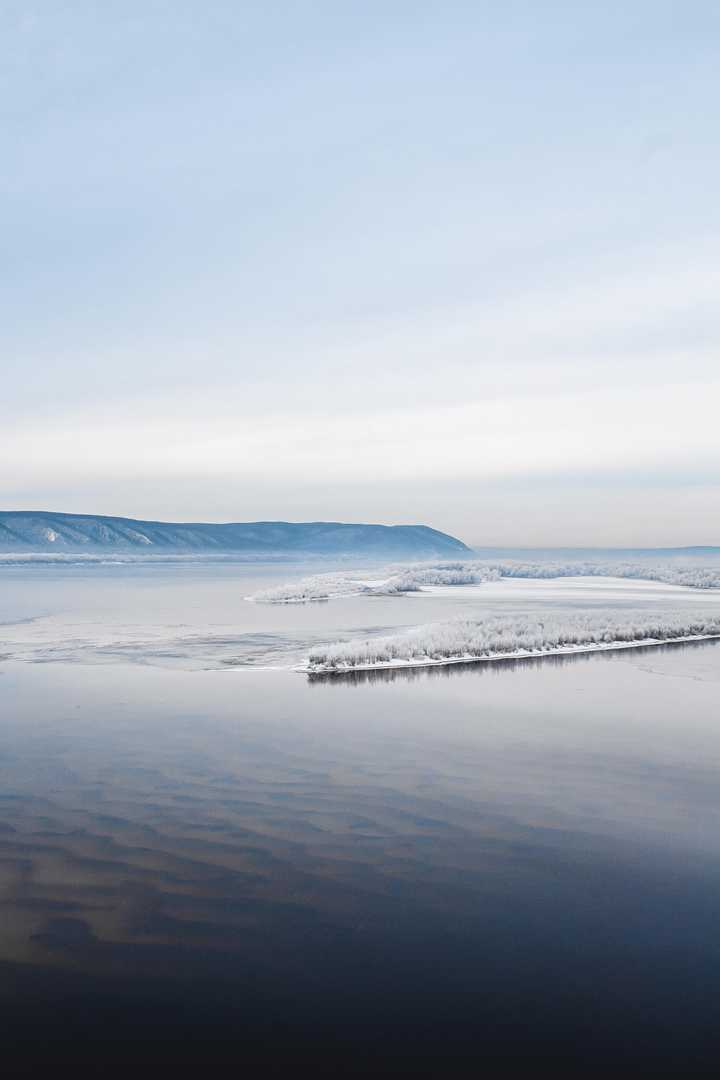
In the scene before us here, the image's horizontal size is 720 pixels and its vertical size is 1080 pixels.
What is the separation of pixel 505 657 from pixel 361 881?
1327 cm

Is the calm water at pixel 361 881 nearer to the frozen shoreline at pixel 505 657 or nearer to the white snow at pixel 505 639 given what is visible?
the frozen shoreline at pixel 505 657

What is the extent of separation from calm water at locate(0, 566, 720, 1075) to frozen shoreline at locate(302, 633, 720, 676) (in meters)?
3.59

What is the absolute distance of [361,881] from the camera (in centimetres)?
591

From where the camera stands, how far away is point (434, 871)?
607 centimetres

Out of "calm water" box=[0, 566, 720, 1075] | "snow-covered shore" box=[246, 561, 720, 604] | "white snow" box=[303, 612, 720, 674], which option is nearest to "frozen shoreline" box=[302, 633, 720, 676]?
"white snow" box=[303, 612, 720, 674]

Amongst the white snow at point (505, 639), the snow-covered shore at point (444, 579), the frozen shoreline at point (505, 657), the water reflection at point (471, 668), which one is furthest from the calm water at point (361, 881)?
the snow-covered shore at point (444, 579)

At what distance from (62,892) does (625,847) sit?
4.65 metres

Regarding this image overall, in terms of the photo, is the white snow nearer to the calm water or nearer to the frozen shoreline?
the frozen shoreline

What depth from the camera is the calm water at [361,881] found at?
4145mm

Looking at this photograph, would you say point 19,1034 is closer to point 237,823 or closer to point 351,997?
point 351,997

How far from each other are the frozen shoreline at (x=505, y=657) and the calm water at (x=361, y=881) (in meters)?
3.59

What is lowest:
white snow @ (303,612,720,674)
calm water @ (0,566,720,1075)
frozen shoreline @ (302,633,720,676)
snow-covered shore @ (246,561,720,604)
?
calm water @ (0,566,720,1075)

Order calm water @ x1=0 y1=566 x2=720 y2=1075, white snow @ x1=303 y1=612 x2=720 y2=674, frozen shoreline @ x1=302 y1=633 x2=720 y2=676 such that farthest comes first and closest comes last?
white snow @ x1=303 y1=612 x2=720 y2=674 < frozen shoreline @ x1=302 y1=633 x2=720 y2=676 < calm water @ x1=0 y1=566 x2=720 y2=1075

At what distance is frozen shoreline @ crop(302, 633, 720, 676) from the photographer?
16.5 metres
